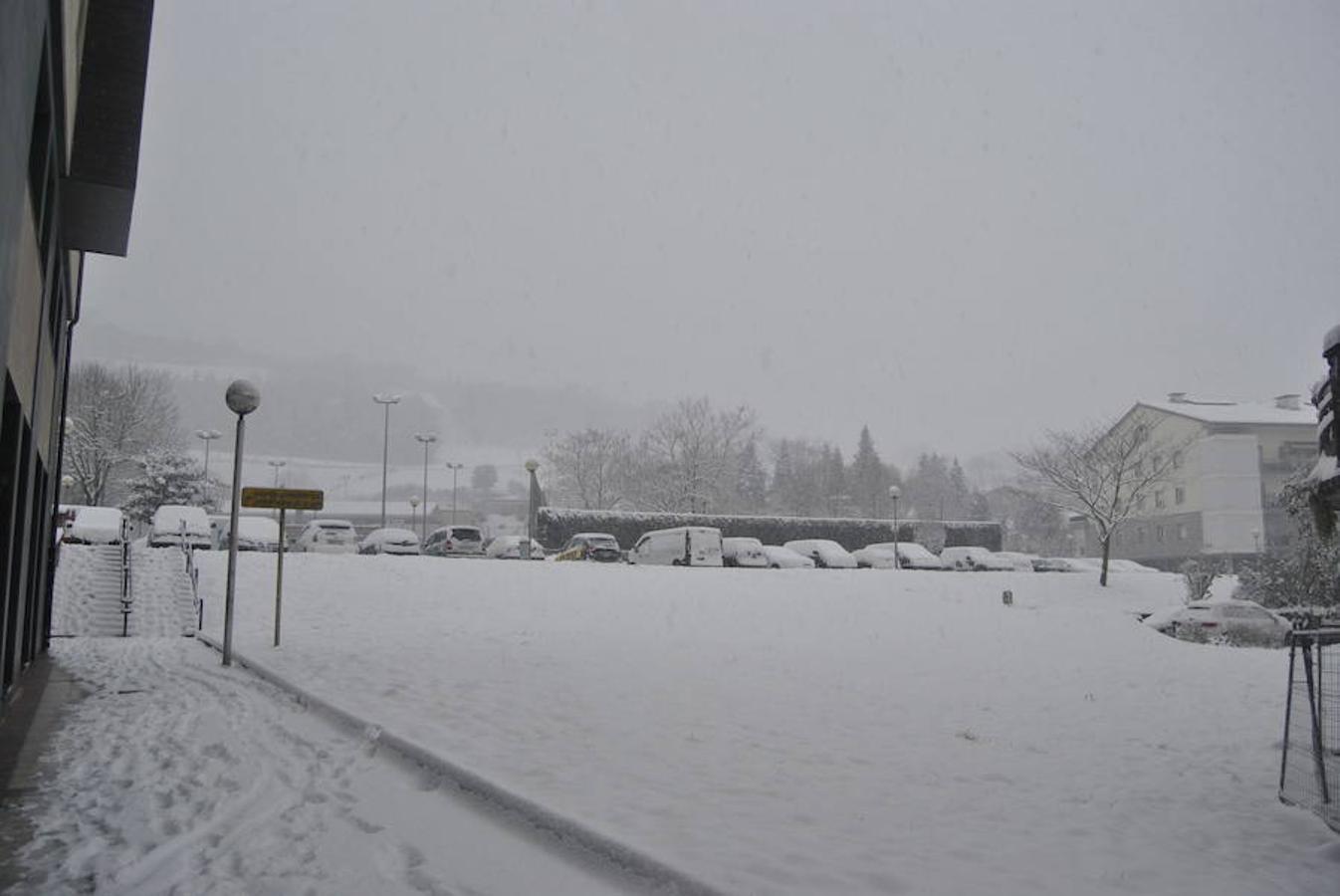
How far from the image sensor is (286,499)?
1427 centimetres

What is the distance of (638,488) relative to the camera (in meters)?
70.6

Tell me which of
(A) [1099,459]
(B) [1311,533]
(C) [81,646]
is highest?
(A) [1099,459]

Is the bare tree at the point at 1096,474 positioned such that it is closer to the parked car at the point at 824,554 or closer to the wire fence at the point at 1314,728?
the parked car at the point at 824,554

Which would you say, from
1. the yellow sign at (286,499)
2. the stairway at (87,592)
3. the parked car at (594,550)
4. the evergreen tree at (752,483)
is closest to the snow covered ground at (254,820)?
the yellow sign at (286,499)

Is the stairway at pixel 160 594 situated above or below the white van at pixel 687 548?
below

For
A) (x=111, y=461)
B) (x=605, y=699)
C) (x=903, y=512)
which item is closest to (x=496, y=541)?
(x=111, y=461)

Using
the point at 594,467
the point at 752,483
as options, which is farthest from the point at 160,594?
the point at 752,483

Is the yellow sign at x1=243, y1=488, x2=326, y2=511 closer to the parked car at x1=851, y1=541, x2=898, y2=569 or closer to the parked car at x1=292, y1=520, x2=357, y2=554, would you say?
the parked car at x1=292, y1=520, x2=357, y2=554

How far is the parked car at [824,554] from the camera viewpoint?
40.2 metres

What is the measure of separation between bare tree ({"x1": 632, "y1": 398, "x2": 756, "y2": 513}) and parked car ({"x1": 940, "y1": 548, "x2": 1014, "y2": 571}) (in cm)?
2175

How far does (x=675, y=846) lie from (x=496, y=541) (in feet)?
114

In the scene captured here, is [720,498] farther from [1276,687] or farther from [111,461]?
[1276,687]

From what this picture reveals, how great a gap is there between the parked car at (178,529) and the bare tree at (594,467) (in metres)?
44.5

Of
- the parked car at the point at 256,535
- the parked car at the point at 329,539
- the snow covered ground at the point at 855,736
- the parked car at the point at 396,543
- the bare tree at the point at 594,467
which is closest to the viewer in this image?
the snow covered ground at the point at 855,736
